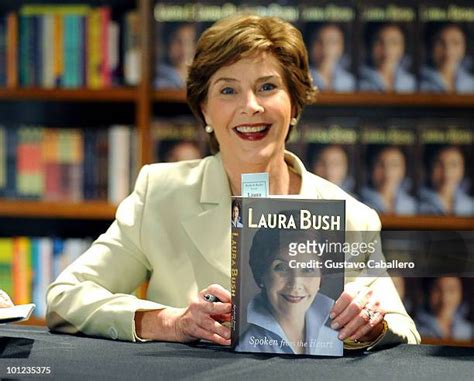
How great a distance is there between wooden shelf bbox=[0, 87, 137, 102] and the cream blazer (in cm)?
119

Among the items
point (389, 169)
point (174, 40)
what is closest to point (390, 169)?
point (389, 169)

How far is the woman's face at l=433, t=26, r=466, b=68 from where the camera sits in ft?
10.5

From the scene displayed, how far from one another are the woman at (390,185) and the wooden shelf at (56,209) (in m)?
0.93

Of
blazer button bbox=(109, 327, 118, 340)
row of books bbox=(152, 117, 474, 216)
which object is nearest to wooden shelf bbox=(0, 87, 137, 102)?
row of books bbox=(152, 117, 474, 216)

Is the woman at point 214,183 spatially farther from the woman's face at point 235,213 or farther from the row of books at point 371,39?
the row of books at point 371,39

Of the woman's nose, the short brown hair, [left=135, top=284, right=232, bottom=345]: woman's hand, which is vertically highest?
the short brown hair

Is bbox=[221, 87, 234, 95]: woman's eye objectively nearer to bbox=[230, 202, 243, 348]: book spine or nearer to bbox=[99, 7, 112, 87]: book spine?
bbox=[230, 202, 243, 348]: book spine

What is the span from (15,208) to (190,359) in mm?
1941

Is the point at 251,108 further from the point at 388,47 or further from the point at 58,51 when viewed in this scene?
the point at 58,51

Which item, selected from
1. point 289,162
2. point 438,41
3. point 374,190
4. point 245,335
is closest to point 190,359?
point 245,335

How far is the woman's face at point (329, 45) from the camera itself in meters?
3.24

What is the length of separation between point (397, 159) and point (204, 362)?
185 centimetres

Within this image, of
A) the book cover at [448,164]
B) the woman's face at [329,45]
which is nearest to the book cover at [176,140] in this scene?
the woman's face at [329,45]

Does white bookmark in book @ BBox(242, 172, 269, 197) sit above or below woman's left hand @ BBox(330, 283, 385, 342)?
above
